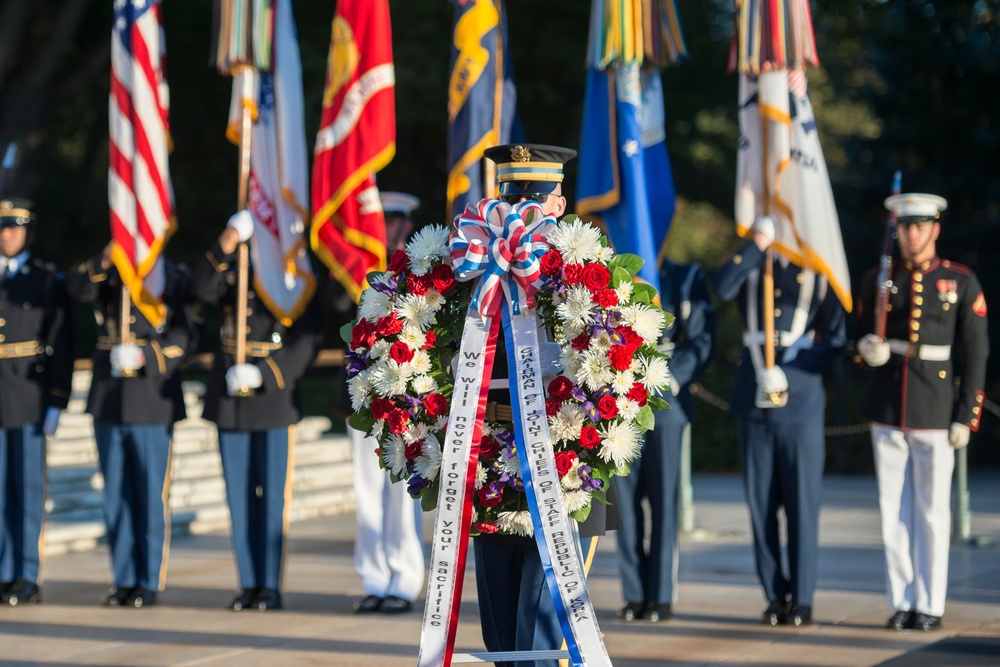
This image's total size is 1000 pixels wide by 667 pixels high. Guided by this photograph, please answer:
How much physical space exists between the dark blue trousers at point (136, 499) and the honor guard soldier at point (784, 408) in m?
3.20

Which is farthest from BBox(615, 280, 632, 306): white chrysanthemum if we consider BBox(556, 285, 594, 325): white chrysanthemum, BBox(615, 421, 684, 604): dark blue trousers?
BBox(615, 421, 684, 604): dark blue trousers

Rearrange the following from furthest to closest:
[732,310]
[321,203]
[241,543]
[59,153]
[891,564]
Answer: [732,310]
[59,153]
[321,203]
[241,543]
[891,564]

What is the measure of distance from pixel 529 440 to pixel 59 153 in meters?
20.8

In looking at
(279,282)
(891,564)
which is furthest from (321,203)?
(891,564)

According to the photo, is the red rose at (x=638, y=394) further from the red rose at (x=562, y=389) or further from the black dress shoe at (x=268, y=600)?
the black dress shoe at (x=268, y=600)

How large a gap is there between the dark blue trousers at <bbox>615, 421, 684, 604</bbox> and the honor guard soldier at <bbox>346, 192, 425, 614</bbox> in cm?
120

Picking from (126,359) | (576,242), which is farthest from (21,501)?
(576,242)

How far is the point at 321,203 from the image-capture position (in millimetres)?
8102

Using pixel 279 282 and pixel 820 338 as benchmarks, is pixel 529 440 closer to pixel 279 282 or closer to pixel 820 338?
pixel 820 338

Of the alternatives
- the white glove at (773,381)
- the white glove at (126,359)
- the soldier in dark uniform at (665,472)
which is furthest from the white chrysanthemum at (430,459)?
the white glove at (126,359)

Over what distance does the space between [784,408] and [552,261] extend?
3044mm

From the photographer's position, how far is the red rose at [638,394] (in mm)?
4375

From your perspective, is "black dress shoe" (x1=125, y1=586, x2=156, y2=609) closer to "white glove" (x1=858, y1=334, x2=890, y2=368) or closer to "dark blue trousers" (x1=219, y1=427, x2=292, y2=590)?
"dark blue trousers" (x1=219, y1=427, x2=292, y2=590)

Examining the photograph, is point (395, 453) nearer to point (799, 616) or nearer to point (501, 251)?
point (501, 251)
